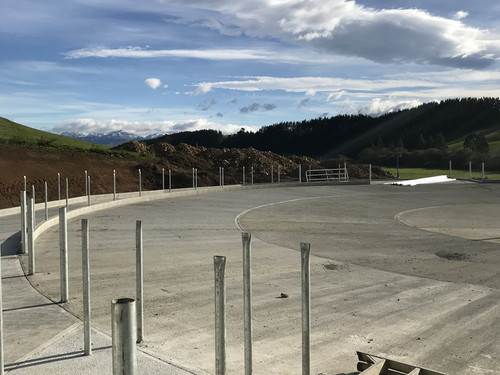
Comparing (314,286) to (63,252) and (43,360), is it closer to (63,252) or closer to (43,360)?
(63,252)

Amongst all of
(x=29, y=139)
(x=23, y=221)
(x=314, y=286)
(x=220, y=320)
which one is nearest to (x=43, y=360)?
(x=220, y=320)

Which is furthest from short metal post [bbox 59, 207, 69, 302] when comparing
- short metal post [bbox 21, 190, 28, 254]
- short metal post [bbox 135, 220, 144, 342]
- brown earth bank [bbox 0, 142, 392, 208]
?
brown earth bank [bbox 0, 142, 392, 208]

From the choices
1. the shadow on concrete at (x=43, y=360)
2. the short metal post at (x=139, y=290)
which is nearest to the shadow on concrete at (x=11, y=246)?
the short metal post at (x=139, y=290)

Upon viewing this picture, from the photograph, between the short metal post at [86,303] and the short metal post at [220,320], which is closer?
the short metal post at [220,320]

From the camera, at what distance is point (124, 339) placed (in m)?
3.04

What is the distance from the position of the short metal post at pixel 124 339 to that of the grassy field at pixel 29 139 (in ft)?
110

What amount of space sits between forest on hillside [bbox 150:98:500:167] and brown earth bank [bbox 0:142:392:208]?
417ft

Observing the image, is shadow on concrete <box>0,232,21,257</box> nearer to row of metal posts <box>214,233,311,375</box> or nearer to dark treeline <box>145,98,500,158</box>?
row of metal posts <box>214,233,311,375</box>

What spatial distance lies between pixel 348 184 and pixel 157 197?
16.6 metres

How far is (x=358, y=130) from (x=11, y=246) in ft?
598

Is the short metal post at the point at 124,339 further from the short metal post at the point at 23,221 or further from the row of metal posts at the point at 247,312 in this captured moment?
the short metal post at the point at 23,221

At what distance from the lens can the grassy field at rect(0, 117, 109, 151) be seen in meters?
35.0

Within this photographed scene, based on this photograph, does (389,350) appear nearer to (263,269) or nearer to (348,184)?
(263,269)

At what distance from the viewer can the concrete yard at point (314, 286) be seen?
18.5 ft
